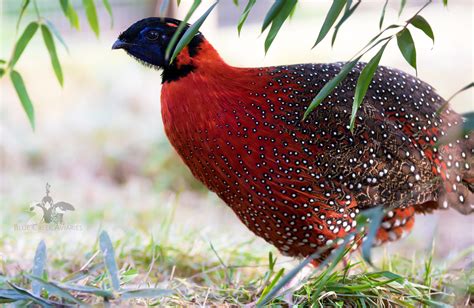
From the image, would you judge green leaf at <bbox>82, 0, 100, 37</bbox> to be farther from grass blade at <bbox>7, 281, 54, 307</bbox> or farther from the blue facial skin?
grass blade at <bbox>7, 281, 54, 307</bbox>

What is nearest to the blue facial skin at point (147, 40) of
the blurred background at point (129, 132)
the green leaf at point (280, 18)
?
the green leaf at point (280, 18)

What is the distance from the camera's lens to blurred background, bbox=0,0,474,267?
4.61m

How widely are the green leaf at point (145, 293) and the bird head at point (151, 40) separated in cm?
104

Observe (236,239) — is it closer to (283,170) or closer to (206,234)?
(206,234)

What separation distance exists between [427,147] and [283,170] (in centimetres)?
69

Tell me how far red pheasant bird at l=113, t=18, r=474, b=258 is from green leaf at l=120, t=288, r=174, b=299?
748 millimetres

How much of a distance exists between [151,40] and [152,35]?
21 millimetres

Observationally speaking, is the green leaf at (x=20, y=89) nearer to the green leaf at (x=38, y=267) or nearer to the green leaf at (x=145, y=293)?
the green leaf at (x=38, y=267)

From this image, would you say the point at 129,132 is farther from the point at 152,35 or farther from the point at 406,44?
the point at 406,44

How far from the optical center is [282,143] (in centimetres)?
279

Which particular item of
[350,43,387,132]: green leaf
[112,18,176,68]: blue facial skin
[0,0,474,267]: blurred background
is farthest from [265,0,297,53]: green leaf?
[0,0,474,267]: blurred background

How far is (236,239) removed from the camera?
4.19 metres

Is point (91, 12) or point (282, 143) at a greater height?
point (91, 12)

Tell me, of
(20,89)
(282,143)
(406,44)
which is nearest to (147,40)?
(20,89)
